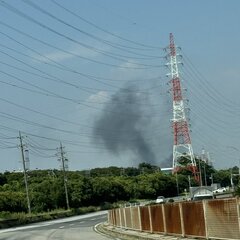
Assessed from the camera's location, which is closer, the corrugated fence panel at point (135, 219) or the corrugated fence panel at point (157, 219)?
the corrugated fence panel at point (157, 219)

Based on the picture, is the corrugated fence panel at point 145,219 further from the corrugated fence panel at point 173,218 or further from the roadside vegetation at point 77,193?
the roadside vegetation at point 77,193

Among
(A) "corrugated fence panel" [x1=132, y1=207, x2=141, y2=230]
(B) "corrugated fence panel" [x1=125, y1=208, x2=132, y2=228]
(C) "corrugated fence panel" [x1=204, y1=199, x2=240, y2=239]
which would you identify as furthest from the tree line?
(C) "corrugated fence panel" [x1=204, y1=199, x2=240, y2=239]

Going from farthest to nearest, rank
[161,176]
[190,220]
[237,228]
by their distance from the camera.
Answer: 1. [161,176]
2. [190,220]
3. [237,228]

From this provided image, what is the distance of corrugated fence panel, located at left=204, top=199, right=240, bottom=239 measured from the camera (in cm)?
1769

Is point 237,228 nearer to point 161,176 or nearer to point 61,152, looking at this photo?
point 61,152

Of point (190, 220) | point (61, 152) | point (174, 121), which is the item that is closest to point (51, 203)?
point (61, 152)

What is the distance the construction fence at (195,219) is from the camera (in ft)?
59.0

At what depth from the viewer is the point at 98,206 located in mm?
111625

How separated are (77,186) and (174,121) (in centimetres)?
2264

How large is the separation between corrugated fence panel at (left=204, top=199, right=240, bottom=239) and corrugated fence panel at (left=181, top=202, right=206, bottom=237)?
78 cm

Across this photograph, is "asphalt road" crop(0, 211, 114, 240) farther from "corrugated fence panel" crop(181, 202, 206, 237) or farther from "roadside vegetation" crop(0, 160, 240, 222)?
"roadside vegetation" crop(0, 160, 240, 222)

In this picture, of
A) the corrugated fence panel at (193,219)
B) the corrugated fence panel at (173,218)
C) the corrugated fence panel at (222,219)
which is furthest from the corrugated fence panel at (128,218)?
the corrugated fence panel at (222,219)

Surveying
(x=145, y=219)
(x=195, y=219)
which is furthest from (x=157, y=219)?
(x=195, y=219)

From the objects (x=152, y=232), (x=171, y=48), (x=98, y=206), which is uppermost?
(x=171, y=48)
